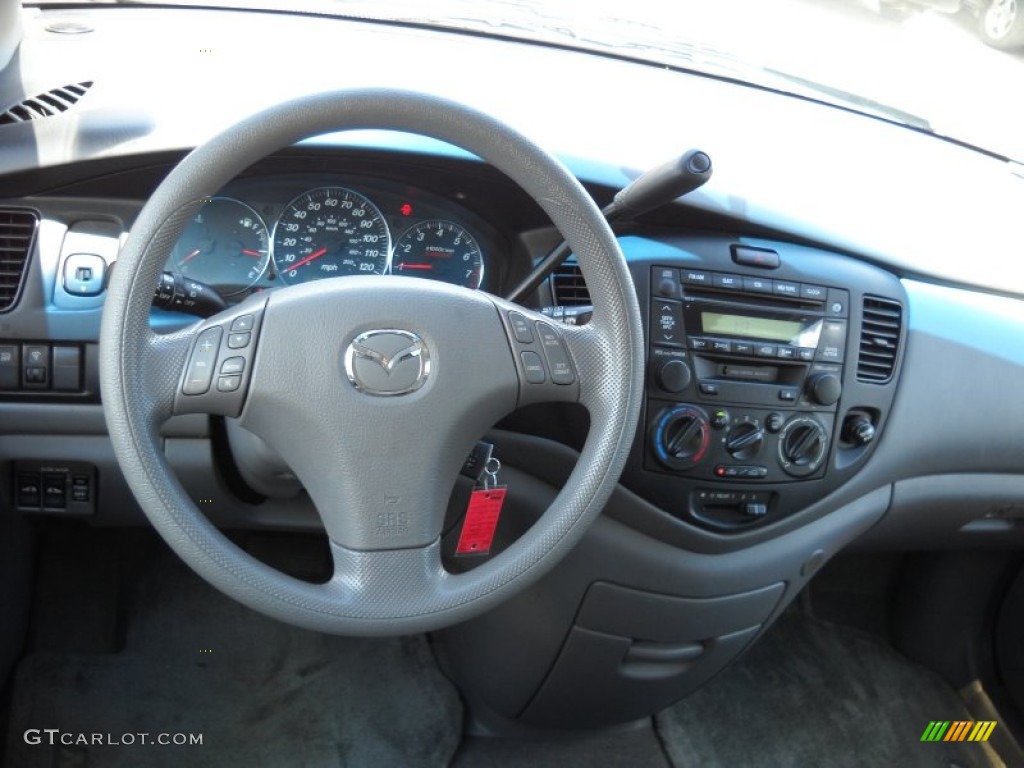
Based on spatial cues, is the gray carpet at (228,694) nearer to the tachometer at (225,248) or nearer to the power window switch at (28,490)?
the power window switch at (28,490)

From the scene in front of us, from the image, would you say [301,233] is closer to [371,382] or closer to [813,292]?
[371,382]

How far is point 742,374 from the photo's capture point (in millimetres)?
1577

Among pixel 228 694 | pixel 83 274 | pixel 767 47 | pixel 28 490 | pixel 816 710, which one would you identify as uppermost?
pixel 767 47

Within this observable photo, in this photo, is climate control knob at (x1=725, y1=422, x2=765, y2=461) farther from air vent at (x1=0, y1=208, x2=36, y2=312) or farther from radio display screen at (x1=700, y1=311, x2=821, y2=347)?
air vent at (x1=0, y1=208, x2=36, y2=312)

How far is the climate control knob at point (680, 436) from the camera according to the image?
1.53 metres

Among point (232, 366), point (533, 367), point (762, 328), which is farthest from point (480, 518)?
point (762, 328)

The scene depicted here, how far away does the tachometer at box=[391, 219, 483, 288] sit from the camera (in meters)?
1.54

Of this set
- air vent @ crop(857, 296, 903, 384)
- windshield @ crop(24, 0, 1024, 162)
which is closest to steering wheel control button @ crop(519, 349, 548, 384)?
air vent @ crop(857, 296, 903, 384)

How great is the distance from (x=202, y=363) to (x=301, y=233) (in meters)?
0.44

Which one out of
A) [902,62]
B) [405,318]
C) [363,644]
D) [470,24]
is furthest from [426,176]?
[902,62]

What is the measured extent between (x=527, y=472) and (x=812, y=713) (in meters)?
1.11

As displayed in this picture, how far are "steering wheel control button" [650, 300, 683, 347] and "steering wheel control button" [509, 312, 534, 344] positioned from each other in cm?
36

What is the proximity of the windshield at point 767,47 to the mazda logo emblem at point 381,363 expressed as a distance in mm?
1001

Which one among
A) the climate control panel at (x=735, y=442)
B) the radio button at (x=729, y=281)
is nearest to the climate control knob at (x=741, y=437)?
the climate control panel at (x=735, y=442)
